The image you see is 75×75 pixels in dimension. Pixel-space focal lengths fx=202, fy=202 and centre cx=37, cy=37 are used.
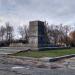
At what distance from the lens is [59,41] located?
87688 mm

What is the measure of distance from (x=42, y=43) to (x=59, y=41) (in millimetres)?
49903

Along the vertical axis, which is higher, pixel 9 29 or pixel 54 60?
pixel 9 29

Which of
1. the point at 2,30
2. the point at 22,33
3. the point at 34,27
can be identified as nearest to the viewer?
the point at 34,27

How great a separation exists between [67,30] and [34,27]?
5573 cm

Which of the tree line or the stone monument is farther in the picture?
the tree line

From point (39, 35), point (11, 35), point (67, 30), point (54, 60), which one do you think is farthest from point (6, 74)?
point (67, 30)

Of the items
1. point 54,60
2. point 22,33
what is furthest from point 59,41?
point 54,60

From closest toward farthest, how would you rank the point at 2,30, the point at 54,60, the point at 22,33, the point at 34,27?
the point at 54,60 → the point at 34,27 → the point at 2,30 → the point at 22,33

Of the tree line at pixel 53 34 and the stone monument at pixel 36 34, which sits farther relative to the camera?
the tree line at pixel 53 34

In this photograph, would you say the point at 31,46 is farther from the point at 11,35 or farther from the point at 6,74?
the point at 11,35

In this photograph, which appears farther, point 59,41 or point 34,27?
point 59,41

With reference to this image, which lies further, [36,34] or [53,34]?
[53,34]

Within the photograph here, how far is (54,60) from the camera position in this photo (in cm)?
2253

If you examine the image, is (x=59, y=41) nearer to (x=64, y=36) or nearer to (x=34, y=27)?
(x=64, y=36)
